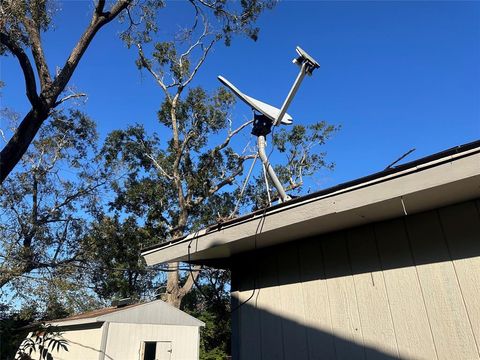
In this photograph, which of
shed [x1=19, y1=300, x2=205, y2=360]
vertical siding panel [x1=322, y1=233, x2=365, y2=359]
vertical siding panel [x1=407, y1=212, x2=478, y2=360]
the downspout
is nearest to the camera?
vertical siding panel [x1=407, y1=212, x2=478, y2=360]

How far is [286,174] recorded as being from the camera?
60.1 ft

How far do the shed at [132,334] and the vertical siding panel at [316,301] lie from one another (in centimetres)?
753

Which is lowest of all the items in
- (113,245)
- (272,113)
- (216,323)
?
(216,323)

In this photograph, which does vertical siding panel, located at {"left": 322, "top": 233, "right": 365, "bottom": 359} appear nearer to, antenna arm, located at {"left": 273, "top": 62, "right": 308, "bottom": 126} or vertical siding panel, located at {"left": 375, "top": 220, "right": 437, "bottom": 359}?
vertical siding panel, located at {"left": 375, "top": 220, "right": 437, "bottom": 359}

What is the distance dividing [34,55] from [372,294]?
760cm

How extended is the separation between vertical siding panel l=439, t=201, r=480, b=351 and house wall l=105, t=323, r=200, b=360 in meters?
8.78

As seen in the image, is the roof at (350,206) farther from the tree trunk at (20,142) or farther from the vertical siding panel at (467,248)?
the tree trunk at (20,142)

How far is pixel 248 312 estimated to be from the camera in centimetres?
290

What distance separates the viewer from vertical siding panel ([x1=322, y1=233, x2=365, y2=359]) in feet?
7.43

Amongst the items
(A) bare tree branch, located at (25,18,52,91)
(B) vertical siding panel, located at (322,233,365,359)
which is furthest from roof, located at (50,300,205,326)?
(B) vertical siding panel, located at (322,233,365,359)

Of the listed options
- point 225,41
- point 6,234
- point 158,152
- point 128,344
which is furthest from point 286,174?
point 6,234

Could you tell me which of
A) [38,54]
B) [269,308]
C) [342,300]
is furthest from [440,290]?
[38,54]

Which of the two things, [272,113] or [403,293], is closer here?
A: [403,293]

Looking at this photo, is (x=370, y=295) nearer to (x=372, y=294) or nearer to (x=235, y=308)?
(x=372, y=294)
